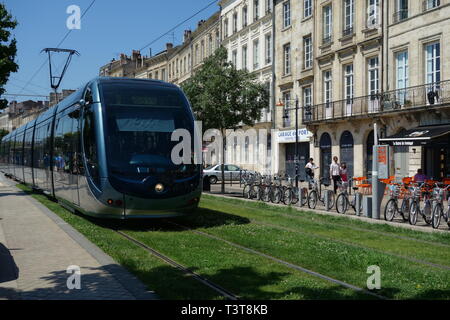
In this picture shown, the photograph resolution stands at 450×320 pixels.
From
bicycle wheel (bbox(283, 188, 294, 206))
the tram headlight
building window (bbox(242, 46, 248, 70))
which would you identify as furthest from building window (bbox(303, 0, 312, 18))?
the tram headlight

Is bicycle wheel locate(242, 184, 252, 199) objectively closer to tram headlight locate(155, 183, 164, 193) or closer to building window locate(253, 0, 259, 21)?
tram headlight locate(155, 183, 164, 193)

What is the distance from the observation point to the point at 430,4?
25.0 metres

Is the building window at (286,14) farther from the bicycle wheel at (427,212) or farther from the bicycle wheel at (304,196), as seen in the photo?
the bicycle wheel at (427,212)

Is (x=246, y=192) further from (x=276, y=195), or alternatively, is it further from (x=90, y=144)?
(x=90, y=144)

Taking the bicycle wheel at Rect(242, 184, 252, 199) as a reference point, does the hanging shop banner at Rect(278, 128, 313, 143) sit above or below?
above

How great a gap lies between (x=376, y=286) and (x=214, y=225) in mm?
6419

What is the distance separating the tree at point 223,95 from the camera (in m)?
25.1

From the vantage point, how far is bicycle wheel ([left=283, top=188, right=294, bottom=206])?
19500 mm

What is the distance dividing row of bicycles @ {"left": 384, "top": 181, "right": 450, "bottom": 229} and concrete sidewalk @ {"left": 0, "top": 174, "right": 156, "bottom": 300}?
7.76m

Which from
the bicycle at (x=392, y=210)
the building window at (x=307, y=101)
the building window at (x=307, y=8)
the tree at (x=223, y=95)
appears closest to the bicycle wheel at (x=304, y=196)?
the bicycle at (x=392, y=210)

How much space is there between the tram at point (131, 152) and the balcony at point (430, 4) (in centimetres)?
1707

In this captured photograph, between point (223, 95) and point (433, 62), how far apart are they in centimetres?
954
